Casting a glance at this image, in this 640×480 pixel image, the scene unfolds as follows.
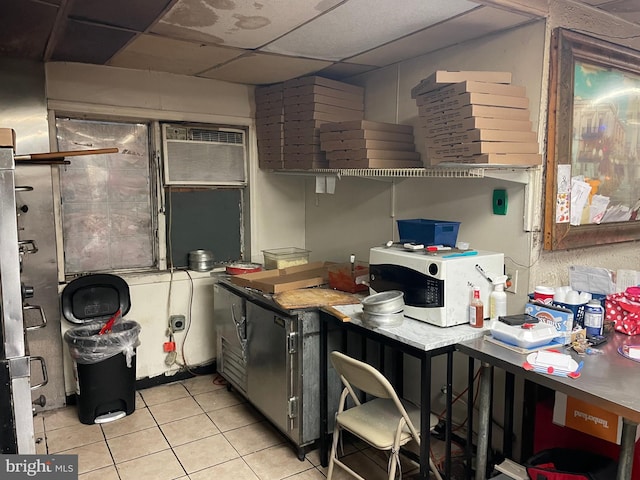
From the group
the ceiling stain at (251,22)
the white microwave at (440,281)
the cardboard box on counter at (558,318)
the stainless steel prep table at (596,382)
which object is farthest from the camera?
the ceiling stain at (251,22)

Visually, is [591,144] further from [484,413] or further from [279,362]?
[279,362]

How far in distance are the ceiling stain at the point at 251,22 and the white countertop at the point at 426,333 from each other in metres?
1.58

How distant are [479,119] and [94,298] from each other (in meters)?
2.74

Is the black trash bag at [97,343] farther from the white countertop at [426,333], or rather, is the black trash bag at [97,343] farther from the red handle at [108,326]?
the white countertop at [426,333]

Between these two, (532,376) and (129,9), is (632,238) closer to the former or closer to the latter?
(532,376)

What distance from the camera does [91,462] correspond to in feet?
8.90

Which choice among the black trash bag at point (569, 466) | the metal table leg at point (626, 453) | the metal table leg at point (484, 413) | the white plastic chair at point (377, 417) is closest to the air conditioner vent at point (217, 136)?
the white plastic chair at point (377, 417)

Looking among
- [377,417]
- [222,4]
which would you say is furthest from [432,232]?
[222,4]

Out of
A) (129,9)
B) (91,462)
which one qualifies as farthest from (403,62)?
(91,462)

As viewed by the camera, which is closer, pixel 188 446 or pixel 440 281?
pixel 440 281

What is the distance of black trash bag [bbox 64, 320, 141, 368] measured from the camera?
9.98ft

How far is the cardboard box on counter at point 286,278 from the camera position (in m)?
3.05

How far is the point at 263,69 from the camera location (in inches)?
134

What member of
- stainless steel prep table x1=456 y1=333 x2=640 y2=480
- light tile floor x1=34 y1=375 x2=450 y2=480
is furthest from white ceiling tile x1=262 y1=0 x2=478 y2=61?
light tile floor x1=34 y1=375 x2=450 y2=480
